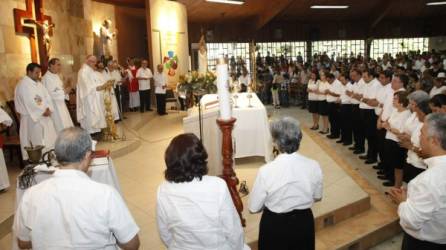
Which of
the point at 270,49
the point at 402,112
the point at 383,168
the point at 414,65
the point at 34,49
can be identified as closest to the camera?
the point at 402,112

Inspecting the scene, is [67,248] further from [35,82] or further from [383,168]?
[383,168]

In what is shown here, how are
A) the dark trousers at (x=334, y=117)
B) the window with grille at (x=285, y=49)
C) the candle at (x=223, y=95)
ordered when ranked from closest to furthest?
1. the candle at (x=223, y=95)
2. the dark trousers at (x=334, y=117)
3. the window with grille at (x=285, y=49)

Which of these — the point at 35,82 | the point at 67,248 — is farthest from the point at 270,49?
the point at 67,248

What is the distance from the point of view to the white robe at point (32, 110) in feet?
17.3

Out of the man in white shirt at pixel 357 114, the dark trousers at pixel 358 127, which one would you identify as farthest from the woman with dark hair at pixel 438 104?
the dark trousers at pixel 358 127

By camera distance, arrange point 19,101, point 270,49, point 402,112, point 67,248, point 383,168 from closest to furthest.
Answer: point 67,248 < point 402,112 < point 19,101 < point 383,168 < point 270,49

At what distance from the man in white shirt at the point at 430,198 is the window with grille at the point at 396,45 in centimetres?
2011

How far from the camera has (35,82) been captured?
5.37 m

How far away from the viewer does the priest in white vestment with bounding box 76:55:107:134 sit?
6.92 meters

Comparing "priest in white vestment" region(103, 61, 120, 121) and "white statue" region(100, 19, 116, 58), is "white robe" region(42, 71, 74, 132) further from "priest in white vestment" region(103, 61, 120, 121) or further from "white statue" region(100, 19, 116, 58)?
"white statue" region(100, 19, 116, 58)

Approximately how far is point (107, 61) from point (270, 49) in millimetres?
11838

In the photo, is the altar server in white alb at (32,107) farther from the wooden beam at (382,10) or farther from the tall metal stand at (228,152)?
the wooden beam at (382,10)

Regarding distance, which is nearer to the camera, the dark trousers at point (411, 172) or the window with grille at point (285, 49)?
the dark trousers at point (411, 172)

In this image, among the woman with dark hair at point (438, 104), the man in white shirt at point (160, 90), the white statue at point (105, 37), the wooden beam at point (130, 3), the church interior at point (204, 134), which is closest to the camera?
the church interior at point (204, 134)
